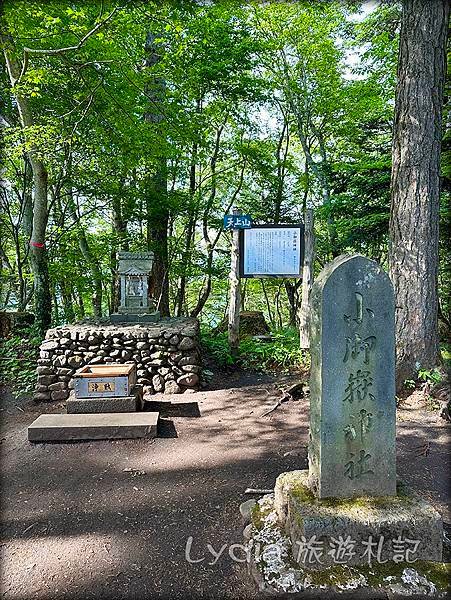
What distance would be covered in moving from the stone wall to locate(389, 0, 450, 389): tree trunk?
3.23 meters

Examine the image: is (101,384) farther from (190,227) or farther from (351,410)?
(190,227)

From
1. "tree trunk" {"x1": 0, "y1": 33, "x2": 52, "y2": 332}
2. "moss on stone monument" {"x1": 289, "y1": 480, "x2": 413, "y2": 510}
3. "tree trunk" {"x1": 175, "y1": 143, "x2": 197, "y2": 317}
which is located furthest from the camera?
"tree trunk" {"x1": 175, "y1": 143, "x2": 197, "y2": 317}

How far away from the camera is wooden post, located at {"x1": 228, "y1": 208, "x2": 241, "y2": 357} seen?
7.02 m

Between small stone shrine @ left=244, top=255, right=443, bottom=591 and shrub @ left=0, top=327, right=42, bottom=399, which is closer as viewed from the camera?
small stone shrine @ left=244, top=255, right=443, bottom=591

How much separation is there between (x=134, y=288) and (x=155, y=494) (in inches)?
177

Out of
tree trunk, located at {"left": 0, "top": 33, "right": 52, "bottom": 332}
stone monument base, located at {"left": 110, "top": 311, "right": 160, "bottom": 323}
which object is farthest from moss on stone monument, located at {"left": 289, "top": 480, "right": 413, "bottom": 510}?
tree trunk, located at {"left": 0, "top": 33, "right": 52, "bottom": 332}

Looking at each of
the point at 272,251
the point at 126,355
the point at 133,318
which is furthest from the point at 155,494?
the point at 272,251

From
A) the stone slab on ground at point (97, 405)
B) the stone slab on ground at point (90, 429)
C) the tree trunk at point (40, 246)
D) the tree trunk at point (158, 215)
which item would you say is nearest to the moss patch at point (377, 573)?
the stone slab on ground at point (90, 429)

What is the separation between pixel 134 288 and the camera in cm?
716

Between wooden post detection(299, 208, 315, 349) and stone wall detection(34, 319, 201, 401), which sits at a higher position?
wooden post detection(299, 208, 315, 349)

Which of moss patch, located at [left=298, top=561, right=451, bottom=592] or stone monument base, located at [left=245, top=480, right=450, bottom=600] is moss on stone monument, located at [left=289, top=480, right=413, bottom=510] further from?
moss patch, located at [left=298, top=561, right=451, bottom=592]

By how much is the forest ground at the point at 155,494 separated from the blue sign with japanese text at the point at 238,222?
3223mm

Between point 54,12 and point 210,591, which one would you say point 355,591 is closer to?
point 210,591

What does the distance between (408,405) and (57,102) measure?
333 inches
